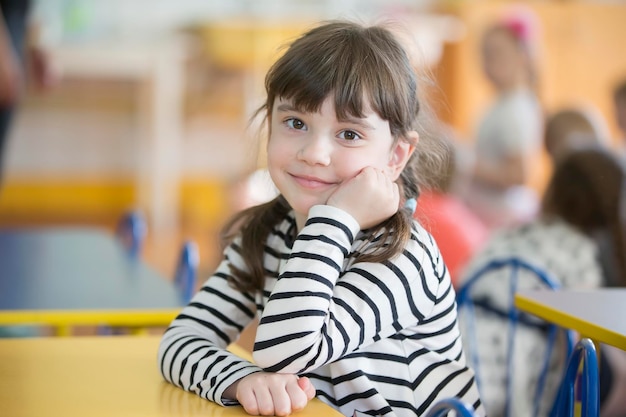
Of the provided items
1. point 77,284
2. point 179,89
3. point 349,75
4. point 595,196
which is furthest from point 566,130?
point 179,89

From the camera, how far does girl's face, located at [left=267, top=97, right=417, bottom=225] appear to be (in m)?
1.05

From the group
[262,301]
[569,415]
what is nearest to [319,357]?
[262,301]

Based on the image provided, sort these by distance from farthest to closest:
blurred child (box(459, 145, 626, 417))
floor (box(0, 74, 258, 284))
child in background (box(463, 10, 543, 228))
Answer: floor (box(0, 74, 258, 284)) → child in background (box(463, 10, 543, 228)) → blurred child (box(459, 145, 626, 417))

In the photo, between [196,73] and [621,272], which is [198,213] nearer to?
[196,73]

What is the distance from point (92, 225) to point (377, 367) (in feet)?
15.2

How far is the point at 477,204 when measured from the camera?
3.61 meters

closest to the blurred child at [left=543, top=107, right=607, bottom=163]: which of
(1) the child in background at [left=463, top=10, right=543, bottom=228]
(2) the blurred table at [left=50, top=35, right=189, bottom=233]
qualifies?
(1) the child in background at [left=463, top=10, right=543, bottom=228]

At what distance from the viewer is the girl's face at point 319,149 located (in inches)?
41.4

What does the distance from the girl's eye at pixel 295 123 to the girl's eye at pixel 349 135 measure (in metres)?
0.05

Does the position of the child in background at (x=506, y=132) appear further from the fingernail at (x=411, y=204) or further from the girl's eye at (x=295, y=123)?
the girl's eye at (x=295, y=123)

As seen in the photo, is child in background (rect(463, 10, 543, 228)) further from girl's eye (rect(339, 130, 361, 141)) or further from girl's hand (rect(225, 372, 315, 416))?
girl's hand (rect(225, 372, 315, 416))

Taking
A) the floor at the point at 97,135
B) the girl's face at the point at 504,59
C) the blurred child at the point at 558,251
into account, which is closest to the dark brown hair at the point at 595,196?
the blurred child at the point at 558,251

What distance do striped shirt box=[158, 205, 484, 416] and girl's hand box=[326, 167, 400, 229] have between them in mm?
14

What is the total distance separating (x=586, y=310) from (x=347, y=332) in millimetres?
390
